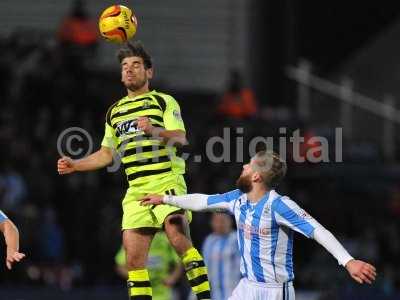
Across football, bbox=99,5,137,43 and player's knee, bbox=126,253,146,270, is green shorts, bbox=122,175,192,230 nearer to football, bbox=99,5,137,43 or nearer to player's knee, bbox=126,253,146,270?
player's knee, bbox=126,253,146,270

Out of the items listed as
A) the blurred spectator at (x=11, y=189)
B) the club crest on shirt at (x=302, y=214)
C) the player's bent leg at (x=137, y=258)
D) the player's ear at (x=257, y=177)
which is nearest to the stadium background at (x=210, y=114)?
the blurred spectator at (x=11, y=189)

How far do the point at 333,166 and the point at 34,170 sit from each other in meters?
6.75

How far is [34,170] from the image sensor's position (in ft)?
60.4

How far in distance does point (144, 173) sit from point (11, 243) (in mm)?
1520

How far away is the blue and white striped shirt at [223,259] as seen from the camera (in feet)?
49.3

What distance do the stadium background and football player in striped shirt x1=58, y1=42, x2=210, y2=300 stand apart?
5.75 meters

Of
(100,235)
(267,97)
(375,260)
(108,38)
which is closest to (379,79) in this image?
(267,97)

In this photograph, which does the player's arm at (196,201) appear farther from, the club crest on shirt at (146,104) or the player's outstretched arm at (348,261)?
the player's outstretched arm at (348,261)

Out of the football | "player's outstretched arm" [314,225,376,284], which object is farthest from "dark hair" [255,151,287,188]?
the football

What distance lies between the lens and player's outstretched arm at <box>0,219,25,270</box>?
9.47m

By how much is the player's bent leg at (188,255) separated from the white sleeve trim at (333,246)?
1381 millimetres

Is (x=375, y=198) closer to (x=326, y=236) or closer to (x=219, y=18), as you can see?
(x=219, y=18)

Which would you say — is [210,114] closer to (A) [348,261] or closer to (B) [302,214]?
(B) [302,214]

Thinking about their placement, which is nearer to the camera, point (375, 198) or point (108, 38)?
point (108, 38)
